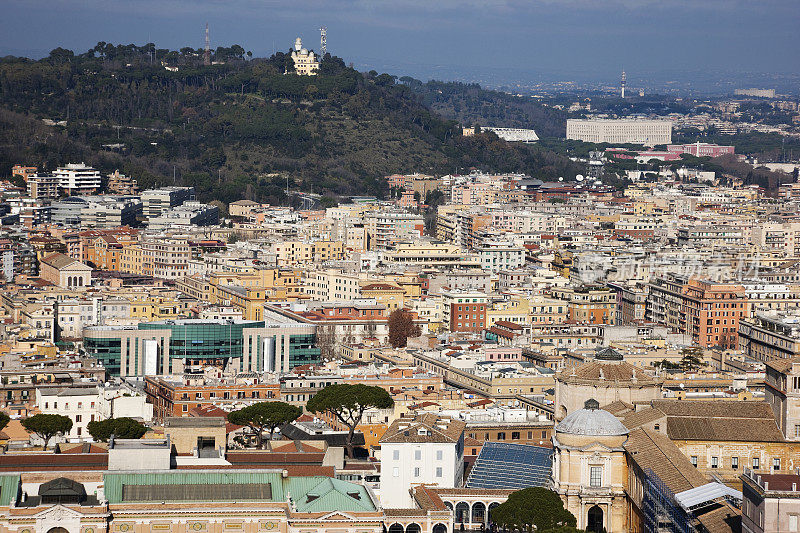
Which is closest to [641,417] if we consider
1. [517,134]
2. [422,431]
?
[422,431]

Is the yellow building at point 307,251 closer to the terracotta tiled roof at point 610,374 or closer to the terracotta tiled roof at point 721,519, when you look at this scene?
the terracotta tiled roof at point 610,374

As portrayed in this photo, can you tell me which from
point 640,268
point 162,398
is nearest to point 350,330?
point 162,398

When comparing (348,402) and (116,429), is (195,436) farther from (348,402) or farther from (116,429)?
(348,402)

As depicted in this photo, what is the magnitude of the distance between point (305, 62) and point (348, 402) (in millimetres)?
99887

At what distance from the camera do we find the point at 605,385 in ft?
129

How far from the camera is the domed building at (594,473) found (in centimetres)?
3444

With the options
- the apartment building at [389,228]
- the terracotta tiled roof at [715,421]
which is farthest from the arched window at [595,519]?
the apartment building at [389,228]

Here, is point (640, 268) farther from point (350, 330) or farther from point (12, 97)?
point (12, 97)

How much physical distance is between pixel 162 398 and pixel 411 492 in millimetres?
14368

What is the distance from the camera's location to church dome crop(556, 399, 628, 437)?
34.6 m

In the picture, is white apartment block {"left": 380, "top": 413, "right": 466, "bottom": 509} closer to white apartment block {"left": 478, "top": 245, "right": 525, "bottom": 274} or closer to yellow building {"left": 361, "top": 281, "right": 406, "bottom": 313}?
yellow building {"left": 361, "top": 281, "right": 406, "bottom": 313}

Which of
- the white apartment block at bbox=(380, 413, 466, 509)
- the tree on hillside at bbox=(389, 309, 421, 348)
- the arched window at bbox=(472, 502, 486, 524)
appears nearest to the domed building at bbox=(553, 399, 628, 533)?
the arched window at bbox=(472, 502, 486, 524)

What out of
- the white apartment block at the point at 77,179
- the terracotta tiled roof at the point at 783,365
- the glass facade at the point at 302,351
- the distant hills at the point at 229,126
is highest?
the distant hills at the point at 229,126

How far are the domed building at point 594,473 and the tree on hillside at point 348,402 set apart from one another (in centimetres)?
899
